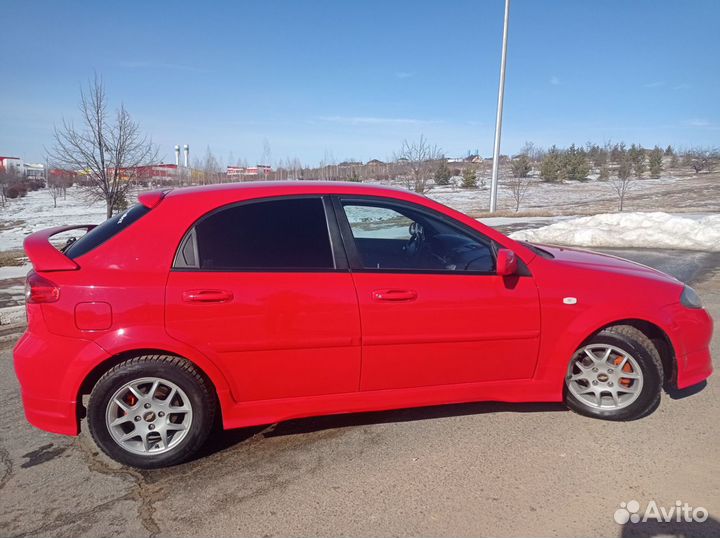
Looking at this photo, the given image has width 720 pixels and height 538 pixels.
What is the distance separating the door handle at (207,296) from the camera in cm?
284

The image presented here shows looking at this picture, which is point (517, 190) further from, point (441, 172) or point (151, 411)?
point (151, 411)

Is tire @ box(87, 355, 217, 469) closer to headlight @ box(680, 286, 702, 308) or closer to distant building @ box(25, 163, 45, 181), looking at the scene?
headlight @ box(680, 286, 702, 308)

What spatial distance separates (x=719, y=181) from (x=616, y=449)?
49.1 metres

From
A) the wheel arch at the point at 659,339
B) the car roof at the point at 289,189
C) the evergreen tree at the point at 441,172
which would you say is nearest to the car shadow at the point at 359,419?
the wheel arch at the point at 659,339

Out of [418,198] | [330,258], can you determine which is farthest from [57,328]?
[418,198]

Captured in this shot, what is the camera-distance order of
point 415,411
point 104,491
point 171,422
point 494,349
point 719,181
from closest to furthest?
point 104,491
point 171,422
point 494,349
point 415,411
point 719,181

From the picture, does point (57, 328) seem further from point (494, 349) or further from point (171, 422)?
point (494, 349)

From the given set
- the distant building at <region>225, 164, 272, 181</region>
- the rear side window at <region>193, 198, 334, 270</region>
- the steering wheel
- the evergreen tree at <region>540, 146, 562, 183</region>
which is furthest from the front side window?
the evergreen tree at <region>540, 146, 562, 183</region>

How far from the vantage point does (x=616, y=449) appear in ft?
10.2

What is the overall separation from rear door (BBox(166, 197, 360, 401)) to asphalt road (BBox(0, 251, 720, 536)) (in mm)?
462

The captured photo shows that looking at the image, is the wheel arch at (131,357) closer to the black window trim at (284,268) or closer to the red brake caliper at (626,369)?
the black window trim at (284,268)

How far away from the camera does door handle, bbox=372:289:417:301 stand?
9.93ft

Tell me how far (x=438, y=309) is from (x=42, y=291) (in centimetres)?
228

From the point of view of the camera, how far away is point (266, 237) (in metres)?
3.06
